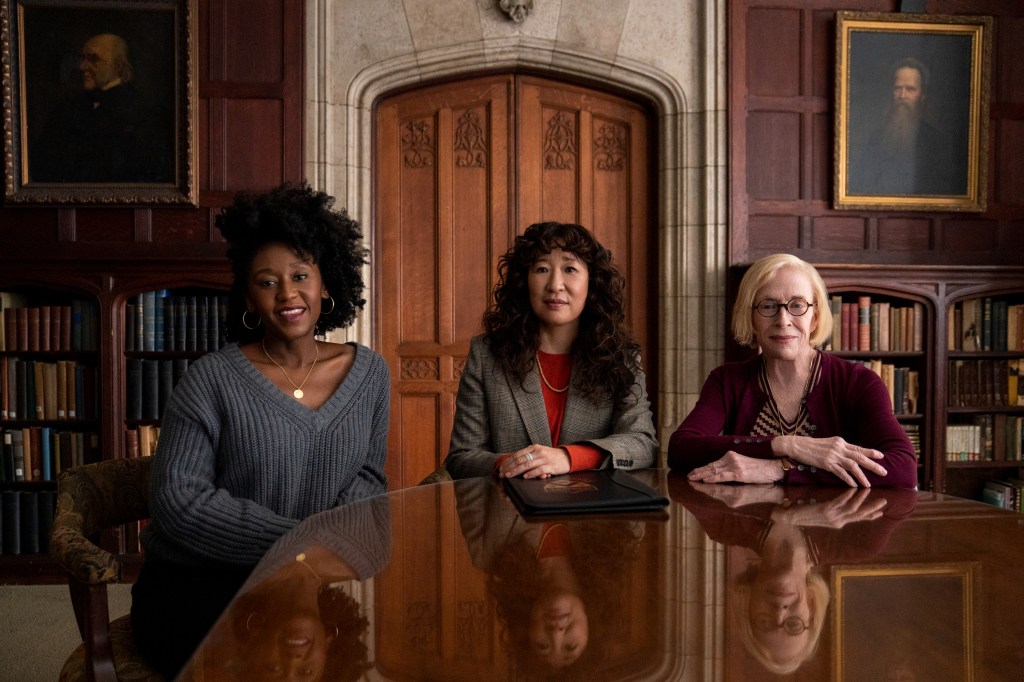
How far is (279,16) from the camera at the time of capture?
4262 mm

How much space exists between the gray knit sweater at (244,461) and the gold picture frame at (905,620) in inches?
45.8

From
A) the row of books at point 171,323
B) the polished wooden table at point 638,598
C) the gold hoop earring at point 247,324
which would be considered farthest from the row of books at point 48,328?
the polished wooden table at point 638,598

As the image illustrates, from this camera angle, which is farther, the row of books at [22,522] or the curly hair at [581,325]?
the row of books at [22,522]

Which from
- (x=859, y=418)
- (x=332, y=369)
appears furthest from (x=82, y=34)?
(x=859, y=418)

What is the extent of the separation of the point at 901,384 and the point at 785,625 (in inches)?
154

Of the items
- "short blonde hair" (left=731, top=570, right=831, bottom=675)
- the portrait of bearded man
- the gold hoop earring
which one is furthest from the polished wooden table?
the portrait of bearded man

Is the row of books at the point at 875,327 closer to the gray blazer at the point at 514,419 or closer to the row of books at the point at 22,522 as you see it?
the gray blazer at the point at 514,419

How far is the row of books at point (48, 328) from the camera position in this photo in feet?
13.3

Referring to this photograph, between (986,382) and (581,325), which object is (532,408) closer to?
(581,325)

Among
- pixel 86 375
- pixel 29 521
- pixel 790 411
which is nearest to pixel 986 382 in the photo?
pixel 790 411

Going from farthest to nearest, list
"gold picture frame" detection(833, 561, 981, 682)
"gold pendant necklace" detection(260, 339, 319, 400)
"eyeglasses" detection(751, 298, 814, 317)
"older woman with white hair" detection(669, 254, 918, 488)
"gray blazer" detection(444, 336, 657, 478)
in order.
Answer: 1. "gray blazer" detection(444, 336, 657, 478)
2. "eyeglasses" detection(751, 298, 814, 317)
3. "gold pendant necklace" detection(260, 339, 319, 400)
4. "older woman with white hair" detection(669, 254, 918, 488)
5. "gold picture frame" detection(833, 561, 981, 682)

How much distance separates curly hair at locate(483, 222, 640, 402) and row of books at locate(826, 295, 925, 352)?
2449mm

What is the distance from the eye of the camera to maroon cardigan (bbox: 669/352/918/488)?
1783 mm

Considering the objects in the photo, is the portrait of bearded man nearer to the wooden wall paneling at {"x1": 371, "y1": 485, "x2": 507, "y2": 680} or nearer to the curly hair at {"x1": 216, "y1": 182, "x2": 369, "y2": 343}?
the curly hair at {"x1": 216, "y1": 182, "x2": 369, "y2": 343}
